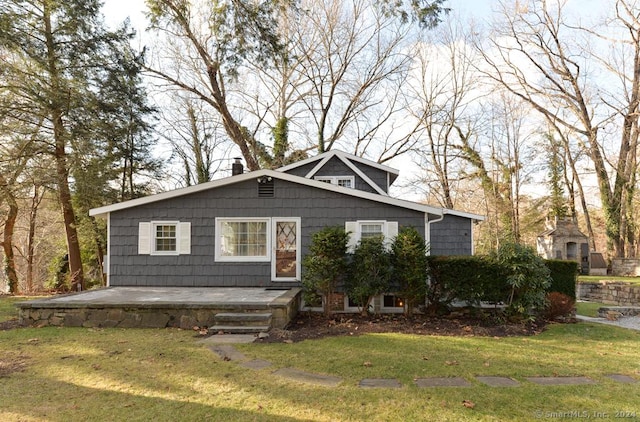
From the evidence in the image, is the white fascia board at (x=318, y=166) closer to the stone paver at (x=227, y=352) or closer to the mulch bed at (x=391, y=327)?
the mulch bed at (x=391, y=327)

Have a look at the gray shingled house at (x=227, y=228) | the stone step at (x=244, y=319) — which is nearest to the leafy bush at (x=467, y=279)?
the gray shingled house at (x=227, y=228)

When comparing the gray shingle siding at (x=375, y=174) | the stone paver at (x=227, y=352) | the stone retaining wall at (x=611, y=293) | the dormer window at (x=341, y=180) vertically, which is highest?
the gray shingle siding at (x=375, y=174)

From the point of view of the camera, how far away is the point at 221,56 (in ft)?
43.7

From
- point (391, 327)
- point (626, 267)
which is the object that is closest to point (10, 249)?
point (391, 327)

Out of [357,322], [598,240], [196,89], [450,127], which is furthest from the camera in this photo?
[598,240]

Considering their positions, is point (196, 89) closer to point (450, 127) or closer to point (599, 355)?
point (450, 127)

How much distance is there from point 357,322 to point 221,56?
10.7 metres

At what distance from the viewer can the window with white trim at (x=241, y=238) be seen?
8.93 m

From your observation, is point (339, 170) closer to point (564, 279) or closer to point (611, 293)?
point (564, 279)

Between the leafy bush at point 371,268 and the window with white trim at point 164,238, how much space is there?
417 centimetres

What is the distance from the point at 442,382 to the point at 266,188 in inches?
240

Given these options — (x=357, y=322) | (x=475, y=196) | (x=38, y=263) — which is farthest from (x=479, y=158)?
(x=38, y=263)

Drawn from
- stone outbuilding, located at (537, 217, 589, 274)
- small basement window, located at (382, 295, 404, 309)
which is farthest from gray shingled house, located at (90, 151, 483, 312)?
stone outbuilding, located at (537, 217, 589, 274)

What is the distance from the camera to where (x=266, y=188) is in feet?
29.3
